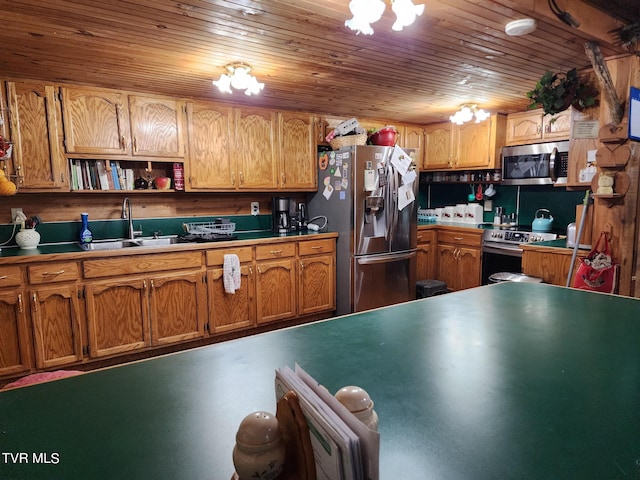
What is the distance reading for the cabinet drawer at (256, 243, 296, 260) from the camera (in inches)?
138

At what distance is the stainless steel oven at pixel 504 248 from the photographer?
3.99m

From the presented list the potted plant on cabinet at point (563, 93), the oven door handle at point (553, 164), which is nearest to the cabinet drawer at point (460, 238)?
the oven door handle at point (553, 164)

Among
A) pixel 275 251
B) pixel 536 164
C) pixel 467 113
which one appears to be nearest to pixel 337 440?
pixel 275 251

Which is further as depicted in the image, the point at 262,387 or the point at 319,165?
the point at 319,165

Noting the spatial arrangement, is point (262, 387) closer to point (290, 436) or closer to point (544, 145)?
point (290, 436)

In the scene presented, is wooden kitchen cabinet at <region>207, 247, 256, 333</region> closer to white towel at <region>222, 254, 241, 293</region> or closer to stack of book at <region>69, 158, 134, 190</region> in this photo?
white towel at <region>222, 254, 241, 293</region>

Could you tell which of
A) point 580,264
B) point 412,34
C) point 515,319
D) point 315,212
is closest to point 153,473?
point 515,319

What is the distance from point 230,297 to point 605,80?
3041 mm

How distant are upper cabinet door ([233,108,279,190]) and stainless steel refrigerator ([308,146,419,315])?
55 cm

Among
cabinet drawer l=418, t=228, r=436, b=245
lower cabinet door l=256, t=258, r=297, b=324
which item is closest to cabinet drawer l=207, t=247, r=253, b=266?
lower cabinet door l=256, t=258, r=297, b=324

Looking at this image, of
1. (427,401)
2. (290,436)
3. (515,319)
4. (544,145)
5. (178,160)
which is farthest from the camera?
(544,145)

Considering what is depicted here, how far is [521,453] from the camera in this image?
73 centimetres

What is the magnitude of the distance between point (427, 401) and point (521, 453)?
21 centimetres

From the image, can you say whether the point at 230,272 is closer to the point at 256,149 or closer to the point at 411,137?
the point at 256,149
